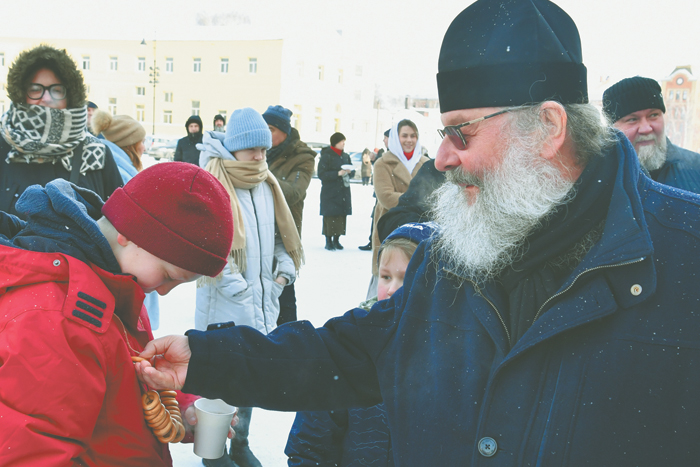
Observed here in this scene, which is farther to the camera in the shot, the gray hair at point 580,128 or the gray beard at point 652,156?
the gray beard at point 652,156

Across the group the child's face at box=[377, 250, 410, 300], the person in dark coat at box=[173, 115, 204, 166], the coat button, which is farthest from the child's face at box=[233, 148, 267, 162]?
the person in dark coat at box=[173, 115, 204, 166]

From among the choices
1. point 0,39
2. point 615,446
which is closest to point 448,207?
point 615,446

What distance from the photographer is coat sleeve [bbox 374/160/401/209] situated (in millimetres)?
5250

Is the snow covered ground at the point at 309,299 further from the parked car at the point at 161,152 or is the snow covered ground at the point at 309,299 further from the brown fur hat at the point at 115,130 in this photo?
the parked car at the point at 161,152

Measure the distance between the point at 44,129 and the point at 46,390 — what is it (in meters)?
2.00

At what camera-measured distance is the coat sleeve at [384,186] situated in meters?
5.25

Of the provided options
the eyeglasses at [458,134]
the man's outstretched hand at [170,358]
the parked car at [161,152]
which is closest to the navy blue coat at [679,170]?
the eyeglasses at [458,134]

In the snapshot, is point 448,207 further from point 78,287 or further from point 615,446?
point 78,287

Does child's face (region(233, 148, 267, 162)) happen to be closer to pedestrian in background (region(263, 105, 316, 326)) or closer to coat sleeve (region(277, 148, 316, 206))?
pedestrian in background (region(263, 105, 316, 326))

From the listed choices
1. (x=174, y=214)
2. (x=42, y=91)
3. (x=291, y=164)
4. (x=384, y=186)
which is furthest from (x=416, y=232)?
(x=291, y=164)

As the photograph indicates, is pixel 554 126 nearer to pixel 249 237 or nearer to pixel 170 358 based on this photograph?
pixel 170 358

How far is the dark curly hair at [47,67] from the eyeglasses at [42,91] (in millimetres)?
27

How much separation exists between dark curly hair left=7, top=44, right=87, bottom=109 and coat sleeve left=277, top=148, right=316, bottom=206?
264cm

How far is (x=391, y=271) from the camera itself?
2582 millimetres
